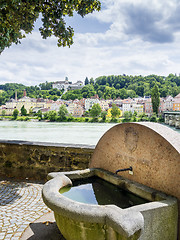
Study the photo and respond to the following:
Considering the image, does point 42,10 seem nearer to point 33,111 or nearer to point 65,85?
point 33,111

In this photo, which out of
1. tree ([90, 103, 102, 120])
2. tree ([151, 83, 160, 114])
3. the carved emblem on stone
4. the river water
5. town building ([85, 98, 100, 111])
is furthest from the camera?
town building ([85, 98, 100, 111])

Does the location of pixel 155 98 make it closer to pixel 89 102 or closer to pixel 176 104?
pixel 176 104

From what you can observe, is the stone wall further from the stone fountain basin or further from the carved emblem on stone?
the stone fountain basin

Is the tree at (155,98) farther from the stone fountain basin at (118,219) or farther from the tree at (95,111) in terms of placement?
the stone fountain basin at (118,219)

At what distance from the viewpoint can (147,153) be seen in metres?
1.91

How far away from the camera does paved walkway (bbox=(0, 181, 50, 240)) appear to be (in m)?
2.36

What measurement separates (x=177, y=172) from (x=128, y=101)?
1399 inches

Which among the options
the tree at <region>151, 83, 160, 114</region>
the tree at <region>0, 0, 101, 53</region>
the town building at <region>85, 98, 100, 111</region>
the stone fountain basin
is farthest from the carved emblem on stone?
the town building at <region>85, 98, 100, 111</region>

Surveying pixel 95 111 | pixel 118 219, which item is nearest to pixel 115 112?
pixel 95 111

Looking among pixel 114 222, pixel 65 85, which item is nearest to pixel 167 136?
pixel 114 222

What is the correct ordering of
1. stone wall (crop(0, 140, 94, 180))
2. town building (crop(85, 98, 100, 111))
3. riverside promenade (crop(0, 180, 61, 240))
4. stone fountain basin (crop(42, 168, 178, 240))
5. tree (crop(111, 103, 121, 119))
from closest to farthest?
stone fountain basin (crop(42, 168, 178, 240)) < riverside promenade (crop(0, 180, 61, 240)) < stone wall (crop(0, 140, 94, 180)) < tree (crop(111, 103, 121, 119)) < town building (crop(85, 98, 100, 111))

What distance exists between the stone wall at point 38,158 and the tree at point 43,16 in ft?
9.07

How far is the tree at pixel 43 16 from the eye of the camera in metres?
5.17

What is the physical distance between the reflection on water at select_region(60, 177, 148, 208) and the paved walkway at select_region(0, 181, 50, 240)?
78 centimetres
